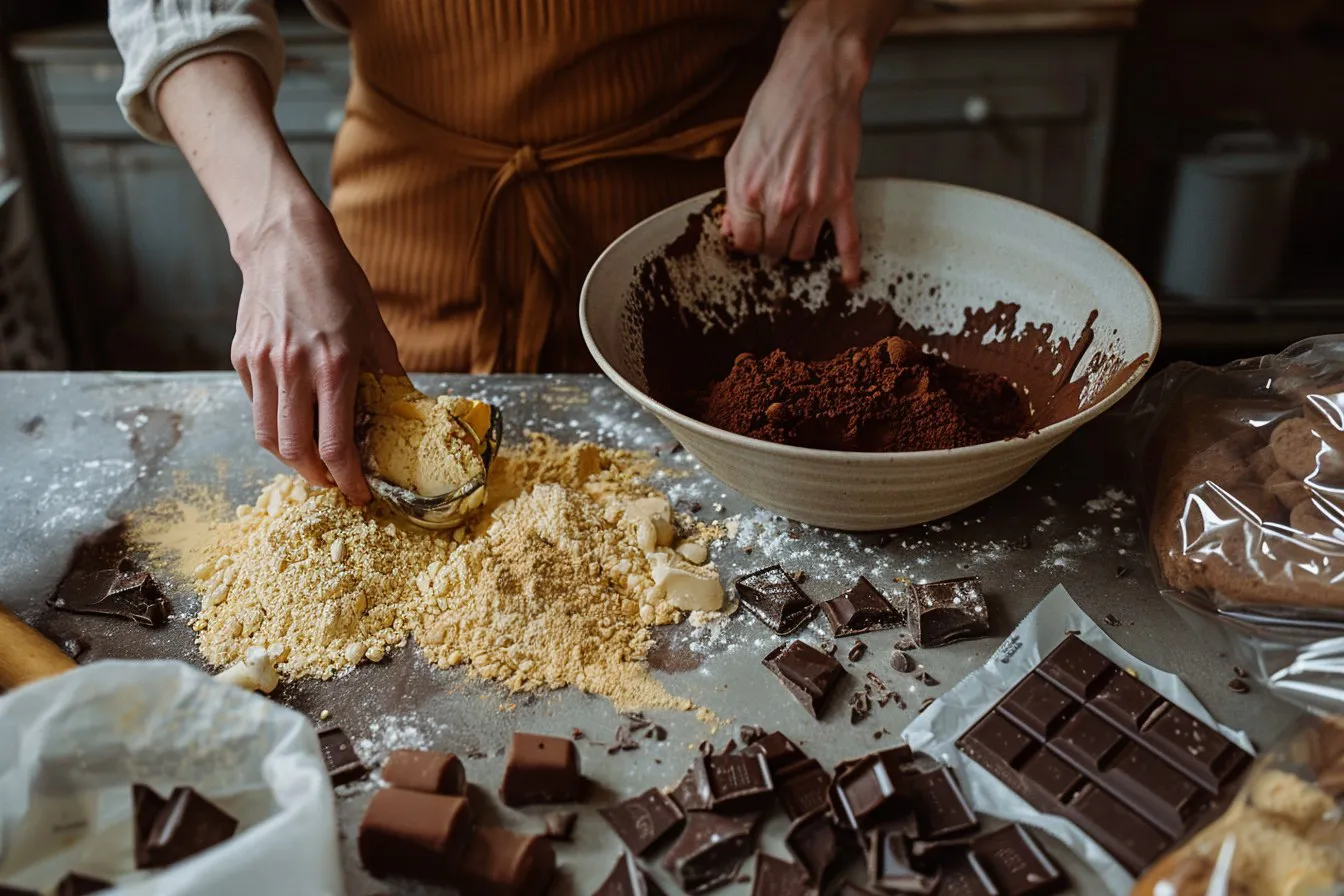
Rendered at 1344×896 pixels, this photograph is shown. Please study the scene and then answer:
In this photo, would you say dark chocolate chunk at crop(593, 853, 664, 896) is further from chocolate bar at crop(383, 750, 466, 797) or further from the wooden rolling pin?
the wooden rolling pin

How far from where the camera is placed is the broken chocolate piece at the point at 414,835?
2.98ft

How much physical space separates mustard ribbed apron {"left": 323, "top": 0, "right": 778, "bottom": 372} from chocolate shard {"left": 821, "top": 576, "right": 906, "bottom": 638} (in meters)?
0.79

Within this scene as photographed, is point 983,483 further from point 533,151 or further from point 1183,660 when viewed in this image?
point 533,151

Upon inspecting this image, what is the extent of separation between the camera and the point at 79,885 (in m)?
0.84

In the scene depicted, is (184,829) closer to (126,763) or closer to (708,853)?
(126,763)

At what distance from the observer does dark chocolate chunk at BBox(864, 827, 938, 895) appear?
909 millimetres

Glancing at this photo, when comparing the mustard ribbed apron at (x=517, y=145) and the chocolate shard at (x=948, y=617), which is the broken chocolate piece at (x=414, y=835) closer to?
the chocolate shard at (x=948, y=617)

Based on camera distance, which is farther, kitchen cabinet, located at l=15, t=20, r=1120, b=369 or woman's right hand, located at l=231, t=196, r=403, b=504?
kitchen cabinet, located at l=15, t=20, r=1120, b=369

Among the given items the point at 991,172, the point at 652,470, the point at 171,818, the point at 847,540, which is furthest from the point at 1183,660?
the point at 991,172

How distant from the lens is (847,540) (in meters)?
1.31

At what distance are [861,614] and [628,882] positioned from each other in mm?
416

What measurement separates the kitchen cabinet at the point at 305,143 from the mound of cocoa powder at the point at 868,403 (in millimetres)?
1626

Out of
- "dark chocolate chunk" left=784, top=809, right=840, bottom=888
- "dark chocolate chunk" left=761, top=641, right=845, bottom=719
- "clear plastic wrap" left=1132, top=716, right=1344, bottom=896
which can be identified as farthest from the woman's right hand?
"clear plastic wrap" left=1132, top=716, right=1344, bottom=896

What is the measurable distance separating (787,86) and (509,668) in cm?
89
